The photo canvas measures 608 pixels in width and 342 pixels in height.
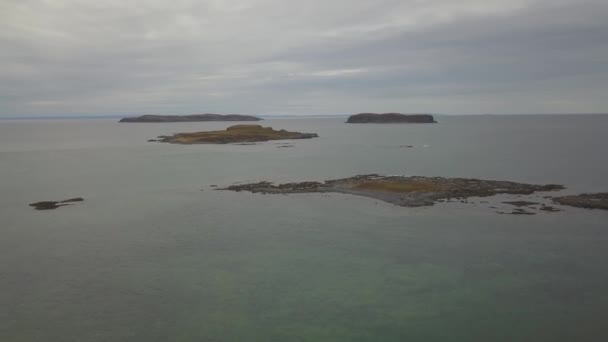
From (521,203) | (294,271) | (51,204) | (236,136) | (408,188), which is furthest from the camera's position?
(236,136)

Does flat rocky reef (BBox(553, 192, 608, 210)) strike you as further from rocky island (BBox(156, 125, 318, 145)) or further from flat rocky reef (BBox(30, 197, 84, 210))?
rocky island (BBox(156, 125, 318, 145))

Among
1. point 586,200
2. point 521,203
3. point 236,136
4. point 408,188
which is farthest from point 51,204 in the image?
point 236,136

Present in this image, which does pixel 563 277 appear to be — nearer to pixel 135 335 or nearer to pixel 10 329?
pixel 135 335

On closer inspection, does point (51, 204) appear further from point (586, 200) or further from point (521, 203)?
point (586, 200)

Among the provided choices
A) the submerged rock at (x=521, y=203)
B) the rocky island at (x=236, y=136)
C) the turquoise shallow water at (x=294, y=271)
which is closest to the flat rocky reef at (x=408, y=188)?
the turquoise shallow water at (x=294, y=271)

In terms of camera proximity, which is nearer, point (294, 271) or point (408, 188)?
point (294, 271)

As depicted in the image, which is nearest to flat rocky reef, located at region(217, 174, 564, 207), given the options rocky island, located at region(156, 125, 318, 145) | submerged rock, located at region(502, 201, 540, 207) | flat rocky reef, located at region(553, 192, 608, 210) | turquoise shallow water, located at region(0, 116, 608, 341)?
turquoise shallow water, located at region(0, 116, 608, 341)

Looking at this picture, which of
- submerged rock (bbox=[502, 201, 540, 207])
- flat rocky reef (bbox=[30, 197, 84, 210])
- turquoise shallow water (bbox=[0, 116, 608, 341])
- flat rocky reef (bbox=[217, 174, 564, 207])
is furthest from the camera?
flat rocky reef (bbox=[217, 174, 564, 207])
